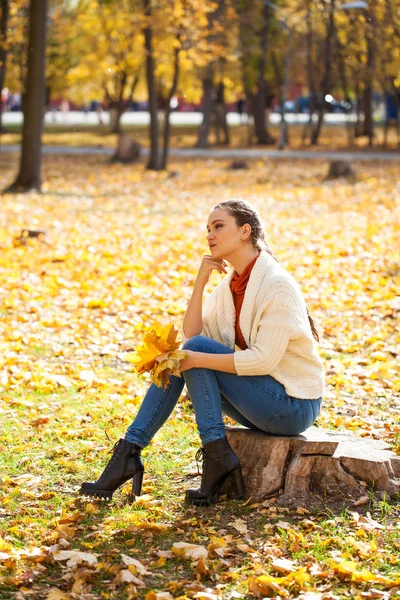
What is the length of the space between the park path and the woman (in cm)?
→ 2482

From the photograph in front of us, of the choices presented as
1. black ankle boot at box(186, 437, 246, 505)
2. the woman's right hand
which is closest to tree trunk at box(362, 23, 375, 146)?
the woman's right hand

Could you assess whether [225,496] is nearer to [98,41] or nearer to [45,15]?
[45,15]

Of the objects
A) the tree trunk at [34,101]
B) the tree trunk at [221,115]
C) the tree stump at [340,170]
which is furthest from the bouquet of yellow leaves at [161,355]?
the tree trunk at [221,115]

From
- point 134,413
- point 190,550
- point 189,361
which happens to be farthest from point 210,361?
point 134,413

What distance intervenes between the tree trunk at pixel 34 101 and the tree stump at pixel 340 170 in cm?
759

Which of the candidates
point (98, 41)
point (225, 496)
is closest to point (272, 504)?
point (225, 496)

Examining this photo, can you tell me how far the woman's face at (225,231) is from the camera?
4.56m

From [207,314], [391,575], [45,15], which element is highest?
[45,15]

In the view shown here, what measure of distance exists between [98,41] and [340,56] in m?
9.30

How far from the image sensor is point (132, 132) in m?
43.7

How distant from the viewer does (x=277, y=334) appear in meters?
4.34

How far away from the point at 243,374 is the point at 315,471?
559 mm

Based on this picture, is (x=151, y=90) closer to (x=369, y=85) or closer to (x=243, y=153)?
(x=243, y=153)

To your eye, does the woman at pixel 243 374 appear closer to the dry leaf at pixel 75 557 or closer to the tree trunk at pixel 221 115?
the dry leaf at pixel 75 557
